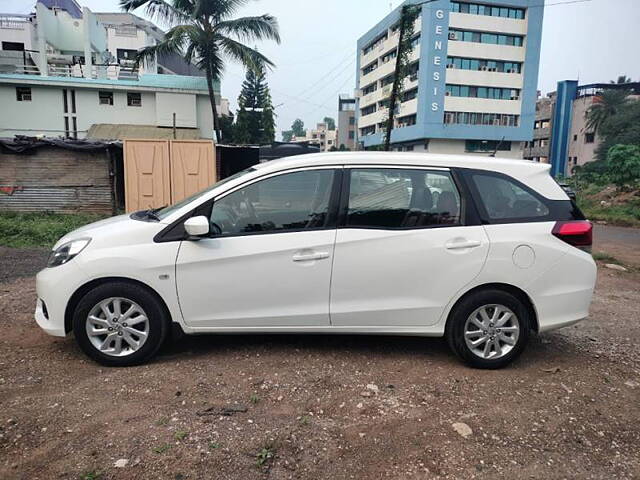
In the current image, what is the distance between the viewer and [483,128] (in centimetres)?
5266

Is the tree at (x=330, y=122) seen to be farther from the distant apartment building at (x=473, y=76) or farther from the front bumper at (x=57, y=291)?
the front bumper at (x=57, y=291)

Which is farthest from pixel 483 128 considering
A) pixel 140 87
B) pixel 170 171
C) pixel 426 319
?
pixel 426 319

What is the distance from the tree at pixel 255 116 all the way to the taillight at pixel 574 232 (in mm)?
44634

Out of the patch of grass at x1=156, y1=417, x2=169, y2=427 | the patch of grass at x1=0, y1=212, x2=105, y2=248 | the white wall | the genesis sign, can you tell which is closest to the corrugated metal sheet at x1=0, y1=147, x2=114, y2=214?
the patch of grass at x1=0, y1=212, x2=105, y2=248

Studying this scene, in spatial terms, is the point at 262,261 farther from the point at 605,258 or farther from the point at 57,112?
the point at 57,112

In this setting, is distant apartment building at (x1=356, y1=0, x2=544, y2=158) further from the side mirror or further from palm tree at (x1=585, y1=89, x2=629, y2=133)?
the side mirror

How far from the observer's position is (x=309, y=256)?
379 cm

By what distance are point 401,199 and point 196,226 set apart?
1.62 metres

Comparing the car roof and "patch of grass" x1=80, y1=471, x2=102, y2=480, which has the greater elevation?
the car roof

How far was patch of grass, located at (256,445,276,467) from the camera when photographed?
2.70 m

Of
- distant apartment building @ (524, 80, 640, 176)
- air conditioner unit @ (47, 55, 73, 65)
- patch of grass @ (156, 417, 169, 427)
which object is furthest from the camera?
distant apartment building @ (524, 80, 640, 176)

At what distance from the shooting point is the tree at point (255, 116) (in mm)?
50094

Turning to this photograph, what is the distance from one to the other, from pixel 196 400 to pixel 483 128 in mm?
54205

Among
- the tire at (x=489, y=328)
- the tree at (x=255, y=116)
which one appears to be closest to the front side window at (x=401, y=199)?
the tire at (x=489, y=328)
